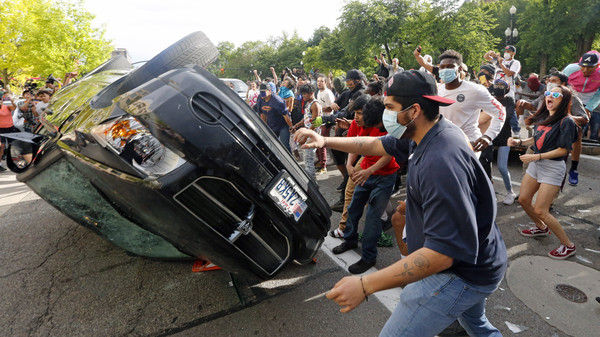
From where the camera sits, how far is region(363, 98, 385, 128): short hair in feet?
10.1

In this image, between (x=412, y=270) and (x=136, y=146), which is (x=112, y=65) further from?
(x=412, y=270)

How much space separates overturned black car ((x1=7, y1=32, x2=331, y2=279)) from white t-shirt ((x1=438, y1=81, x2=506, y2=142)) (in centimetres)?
213

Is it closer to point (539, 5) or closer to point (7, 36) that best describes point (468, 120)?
point (7, 36)

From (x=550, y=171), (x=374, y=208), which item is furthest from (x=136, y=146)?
(x=550, y=171)

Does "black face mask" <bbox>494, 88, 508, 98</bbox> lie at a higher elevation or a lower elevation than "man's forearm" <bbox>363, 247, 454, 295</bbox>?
lower

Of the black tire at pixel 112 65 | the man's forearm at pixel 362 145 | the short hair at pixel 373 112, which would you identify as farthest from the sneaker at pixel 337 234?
the black tire at pixel 112 65

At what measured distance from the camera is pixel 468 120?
3467 millimetres

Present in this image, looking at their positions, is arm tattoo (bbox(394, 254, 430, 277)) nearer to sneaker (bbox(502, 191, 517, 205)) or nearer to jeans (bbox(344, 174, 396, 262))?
jeans (bbox(344, 174, 396, 262))

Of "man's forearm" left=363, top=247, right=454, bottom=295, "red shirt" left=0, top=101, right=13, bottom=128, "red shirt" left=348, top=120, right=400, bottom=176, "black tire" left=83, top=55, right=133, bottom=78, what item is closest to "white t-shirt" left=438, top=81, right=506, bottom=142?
"red shirt" left=348, top=120, right=400, bottom=176

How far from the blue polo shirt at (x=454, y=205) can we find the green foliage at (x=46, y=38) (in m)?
22.9

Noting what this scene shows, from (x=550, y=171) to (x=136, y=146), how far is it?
3.82 meters

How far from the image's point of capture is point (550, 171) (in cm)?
325

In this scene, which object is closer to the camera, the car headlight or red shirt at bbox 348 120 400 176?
the car headlight

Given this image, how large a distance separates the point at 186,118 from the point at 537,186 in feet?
12.2
